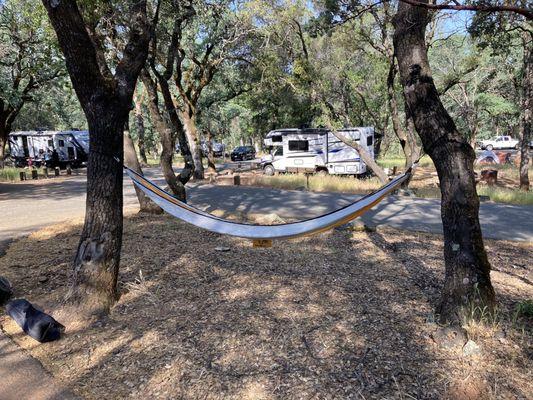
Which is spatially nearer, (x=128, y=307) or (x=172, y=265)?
(x=128, y=307)

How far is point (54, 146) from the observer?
24.0 meters

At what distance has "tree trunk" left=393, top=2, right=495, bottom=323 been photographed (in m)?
2.93

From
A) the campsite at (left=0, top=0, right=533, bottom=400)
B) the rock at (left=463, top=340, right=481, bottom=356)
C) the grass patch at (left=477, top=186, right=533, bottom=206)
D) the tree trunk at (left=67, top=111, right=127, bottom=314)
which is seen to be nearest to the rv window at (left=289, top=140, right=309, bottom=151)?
the grass patch at (left=477, top=186, right=533, bottom=206)

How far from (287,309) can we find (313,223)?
791mm

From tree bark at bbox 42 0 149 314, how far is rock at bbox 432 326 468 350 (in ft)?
Result: 8.83

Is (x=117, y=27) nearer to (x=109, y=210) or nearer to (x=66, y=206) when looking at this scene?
(x=66, y=206)

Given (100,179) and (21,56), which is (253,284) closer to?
(100,179)

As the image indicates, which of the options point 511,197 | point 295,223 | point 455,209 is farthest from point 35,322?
point 511,197

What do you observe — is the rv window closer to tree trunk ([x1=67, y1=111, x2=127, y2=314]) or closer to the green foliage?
the green foliage

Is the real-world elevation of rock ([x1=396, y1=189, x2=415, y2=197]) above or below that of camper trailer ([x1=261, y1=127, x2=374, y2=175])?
below

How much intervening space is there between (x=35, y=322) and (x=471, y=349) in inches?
125

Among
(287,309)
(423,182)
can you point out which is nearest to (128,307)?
(287,309)

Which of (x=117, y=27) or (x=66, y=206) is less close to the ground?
(x=117, y=27)

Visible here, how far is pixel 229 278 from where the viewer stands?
4305 millimetres
